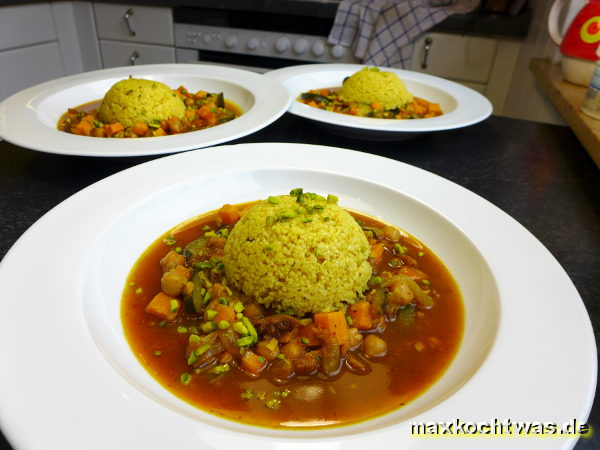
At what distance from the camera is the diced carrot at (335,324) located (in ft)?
3.62

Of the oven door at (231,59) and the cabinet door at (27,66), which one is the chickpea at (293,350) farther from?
the cabinet door at (27,66)

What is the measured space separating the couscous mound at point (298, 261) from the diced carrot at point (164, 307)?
0.58 ft

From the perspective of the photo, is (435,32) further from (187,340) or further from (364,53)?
(187,340)

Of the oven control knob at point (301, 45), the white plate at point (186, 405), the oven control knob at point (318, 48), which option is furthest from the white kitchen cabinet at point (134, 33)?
the white plate at point (186, 405)

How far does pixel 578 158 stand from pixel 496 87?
2.31 meters

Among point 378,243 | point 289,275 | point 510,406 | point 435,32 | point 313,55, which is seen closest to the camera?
point 510,406

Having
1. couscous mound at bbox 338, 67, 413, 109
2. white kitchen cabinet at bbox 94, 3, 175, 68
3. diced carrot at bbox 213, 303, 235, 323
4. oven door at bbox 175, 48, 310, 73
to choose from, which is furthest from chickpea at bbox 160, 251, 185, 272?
white kitchen cabinet at bbox 94, 3, 175, 68

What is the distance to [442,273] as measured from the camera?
1.37 m

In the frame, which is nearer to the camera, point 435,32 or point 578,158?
point 578,158

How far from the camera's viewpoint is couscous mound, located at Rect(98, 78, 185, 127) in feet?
6.98

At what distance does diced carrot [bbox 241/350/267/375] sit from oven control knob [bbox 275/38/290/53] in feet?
12.5

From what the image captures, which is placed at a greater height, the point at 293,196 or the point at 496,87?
the point at 293,196

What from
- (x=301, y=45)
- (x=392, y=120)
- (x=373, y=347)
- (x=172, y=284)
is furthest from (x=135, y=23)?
(x=373, y=347)

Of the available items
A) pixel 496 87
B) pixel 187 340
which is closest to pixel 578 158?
pixel 187 340
